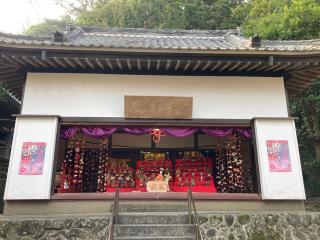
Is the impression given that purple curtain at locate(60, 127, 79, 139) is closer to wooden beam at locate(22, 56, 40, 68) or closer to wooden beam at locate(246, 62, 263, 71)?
wooden beam at locate(22, 56, 40, 68)

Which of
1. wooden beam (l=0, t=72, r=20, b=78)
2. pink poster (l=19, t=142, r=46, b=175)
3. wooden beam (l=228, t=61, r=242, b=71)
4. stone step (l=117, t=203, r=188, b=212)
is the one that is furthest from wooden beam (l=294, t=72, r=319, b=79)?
wooden beam (l=0, t=72, r=20, b=78)

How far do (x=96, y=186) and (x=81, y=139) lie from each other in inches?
72.0

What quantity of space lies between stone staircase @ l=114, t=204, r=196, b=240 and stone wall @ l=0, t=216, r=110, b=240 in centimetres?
53

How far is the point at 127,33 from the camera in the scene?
44.6 feet

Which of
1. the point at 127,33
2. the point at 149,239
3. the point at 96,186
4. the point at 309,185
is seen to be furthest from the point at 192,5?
the point at 149,239

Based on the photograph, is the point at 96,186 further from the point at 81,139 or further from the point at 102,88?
the point at 102,88

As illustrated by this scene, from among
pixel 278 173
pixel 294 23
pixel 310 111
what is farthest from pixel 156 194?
pixel 294 23

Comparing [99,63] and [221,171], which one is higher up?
[99,63]

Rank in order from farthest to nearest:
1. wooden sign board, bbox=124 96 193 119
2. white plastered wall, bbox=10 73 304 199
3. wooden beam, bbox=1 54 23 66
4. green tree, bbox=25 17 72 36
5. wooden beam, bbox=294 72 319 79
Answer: green tree, bbox=25 17 72 36 → wooden beam, bbox=294 72 319 79 → wooden sign board, bbox=124 96 193 119 → white plastered wall, bbox=10 73 304 199 → wooden beam, bbox=1 54 23 66

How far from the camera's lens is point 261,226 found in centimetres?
700

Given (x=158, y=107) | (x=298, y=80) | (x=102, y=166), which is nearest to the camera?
(x=158, y=107)

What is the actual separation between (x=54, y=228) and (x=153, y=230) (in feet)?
7.24

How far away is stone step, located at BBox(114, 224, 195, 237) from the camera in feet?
20.5

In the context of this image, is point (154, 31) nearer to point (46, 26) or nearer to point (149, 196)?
point (149, 196)
